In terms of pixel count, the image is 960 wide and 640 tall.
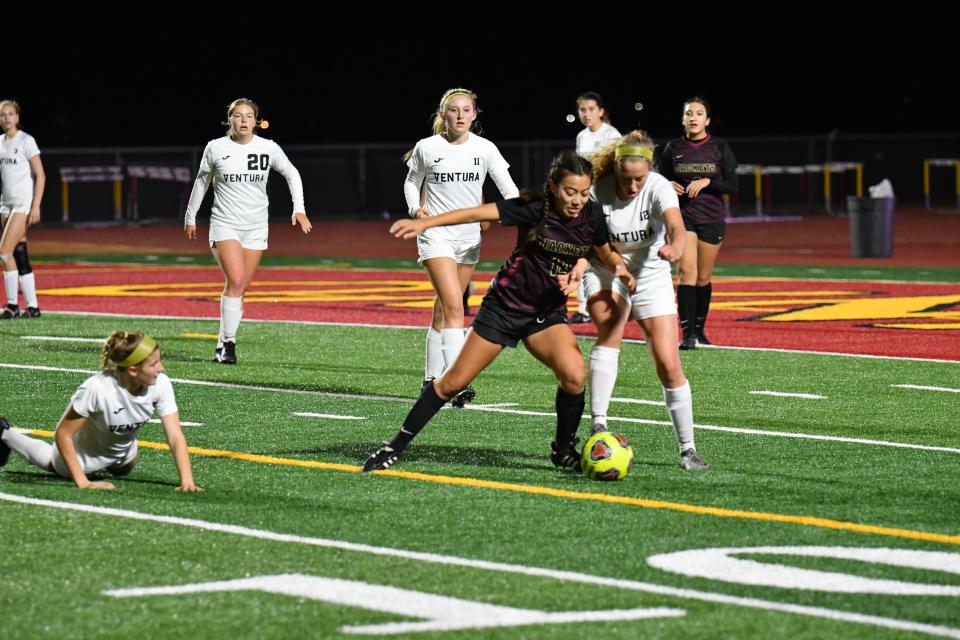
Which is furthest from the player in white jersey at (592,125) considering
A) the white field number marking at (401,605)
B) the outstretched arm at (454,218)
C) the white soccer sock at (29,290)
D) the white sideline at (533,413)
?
the white field number marking at (401,605)

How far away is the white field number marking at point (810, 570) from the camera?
6.00m

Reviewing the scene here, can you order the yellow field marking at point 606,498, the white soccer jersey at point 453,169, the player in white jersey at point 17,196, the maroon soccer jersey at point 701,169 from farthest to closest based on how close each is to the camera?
the player in white jersey at point 17,196
the maroon soccer jersey at point 701,169
the white soccer jersey at point 453,169
the yellow field marking at point 606,498

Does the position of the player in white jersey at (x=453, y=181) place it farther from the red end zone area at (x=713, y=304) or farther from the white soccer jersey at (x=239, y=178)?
the red end zone area at (x=713, y=304)

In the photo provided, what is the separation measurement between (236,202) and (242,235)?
275 mm

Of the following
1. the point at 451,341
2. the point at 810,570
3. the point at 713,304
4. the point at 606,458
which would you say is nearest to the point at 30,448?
the point at 606,458

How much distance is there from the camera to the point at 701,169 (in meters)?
14.9

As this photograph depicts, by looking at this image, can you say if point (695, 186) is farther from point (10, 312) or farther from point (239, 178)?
point (10, 312)

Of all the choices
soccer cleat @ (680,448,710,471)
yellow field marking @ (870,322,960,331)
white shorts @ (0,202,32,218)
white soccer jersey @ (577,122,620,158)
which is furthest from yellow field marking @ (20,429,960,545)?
yellow field marking @ (870,322,960,331)

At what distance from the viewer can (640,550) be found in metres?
6.64

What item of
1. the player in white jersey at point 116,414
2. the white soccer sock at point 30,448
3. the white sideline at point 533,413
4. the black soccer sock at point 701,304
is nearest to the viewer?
the player in white jersey at point 116,414

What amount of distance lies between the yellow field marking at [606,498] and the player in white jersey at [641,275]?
0.94 m

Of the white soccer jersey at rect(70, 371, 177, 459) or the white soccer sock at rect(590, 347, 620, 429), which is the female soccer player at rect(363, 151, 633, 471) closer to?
the white soccer sock at rect(590, 347, 620, 429)

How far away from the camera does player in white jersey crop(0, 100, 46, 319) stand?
17.6 m

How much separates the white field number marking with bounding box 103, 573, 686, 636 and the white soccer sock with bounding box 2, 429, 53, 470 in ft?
8.16
